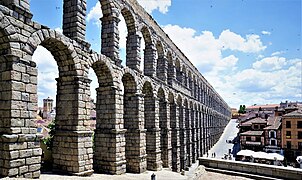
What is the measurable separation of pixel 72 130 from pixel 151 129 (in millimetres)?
10398

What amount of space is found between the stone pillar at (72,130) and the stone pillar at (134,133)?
5.80 m

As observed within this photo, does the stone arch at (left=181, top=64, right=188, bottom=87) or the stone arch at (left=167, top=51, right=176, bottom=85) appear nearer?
the stone arch at (left=167, top=51, right=176, bottom=85)

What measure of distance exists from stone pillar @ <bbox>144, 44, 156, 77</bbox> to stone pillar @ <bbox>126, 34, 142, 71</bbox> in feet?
11.1

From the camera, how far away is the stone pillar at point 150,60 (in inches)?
859

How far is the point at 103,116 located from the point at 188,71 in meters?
23.7

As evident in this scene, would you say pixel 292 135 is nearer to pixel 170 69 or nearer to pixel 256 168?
pixel 170 69

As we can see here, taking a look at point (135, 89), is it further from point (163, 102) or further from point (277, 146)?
point (277, 146)

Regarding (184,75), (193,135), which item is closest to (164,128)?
(184,75)

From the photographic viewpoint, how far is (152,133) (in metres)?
21.2

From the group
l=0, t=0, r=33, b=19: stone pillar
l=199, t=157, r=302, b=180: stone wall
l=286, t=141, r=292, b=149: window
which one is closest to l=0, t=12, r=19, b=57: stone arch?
l=0, t=0, r=33, b=19: stone pillar

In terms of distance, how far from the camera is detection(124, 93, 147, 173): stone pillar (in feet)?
57.3

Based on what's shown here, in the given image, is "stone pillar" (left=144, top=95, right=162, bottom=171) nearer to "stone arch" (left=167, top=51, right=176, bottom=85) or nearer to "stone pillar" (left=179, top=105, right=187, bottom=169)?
"stone arch" (left=167, top=51, right=176, bottom=85)

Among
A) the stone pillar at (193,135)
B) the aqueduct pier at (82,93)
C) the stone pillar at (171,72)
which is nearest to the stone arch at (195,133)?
the stone pillar at (193,135)

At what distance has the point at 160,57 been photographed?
2536 centimetres
